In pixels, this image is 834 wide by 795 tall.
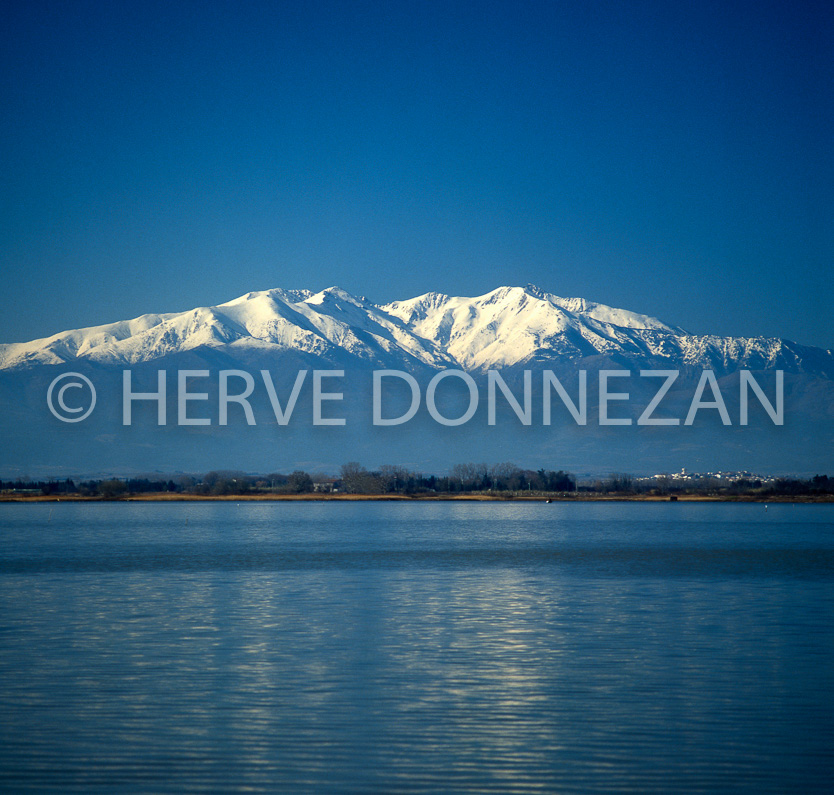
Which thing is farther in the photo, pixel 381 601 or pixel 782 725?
pixel 381 601

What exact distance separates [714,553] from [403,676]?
4528 cm

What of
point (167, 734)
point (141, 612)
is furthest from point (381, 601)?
point (167, 734)

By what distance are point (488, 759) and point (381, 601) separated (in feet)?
67.0

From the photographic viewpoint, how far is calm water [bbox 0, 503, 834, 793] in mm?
14375

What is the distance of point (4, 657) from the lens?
23.3m

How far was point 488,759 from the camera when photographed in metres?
14.8

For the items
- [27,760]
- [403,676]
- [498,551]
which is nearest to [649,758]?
[403,676]

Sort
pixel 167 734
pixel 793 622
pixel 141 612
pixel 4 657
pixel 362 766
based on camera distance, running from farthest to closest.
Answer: pixel 141 612 < pixel 793 622 < pixel 4 657 < pixel 167 734 < pixel 362 766

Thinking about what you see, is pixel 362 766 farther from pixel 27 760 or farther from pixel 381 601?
pixel 381 601

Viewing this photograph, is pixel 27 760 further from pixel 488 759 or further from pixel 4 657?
pixel 4 657

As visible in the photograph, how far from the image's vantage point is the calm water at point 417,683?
14375mm

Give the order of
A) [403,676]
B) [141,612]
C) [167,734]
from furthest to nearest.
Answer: [141,612], [403,676], [167,734]

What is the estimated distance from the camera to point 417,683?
2052 cm

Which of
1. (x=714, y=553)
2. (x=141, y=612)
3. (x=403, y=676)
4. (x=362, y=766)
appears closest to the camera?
(x=362, y=766)
